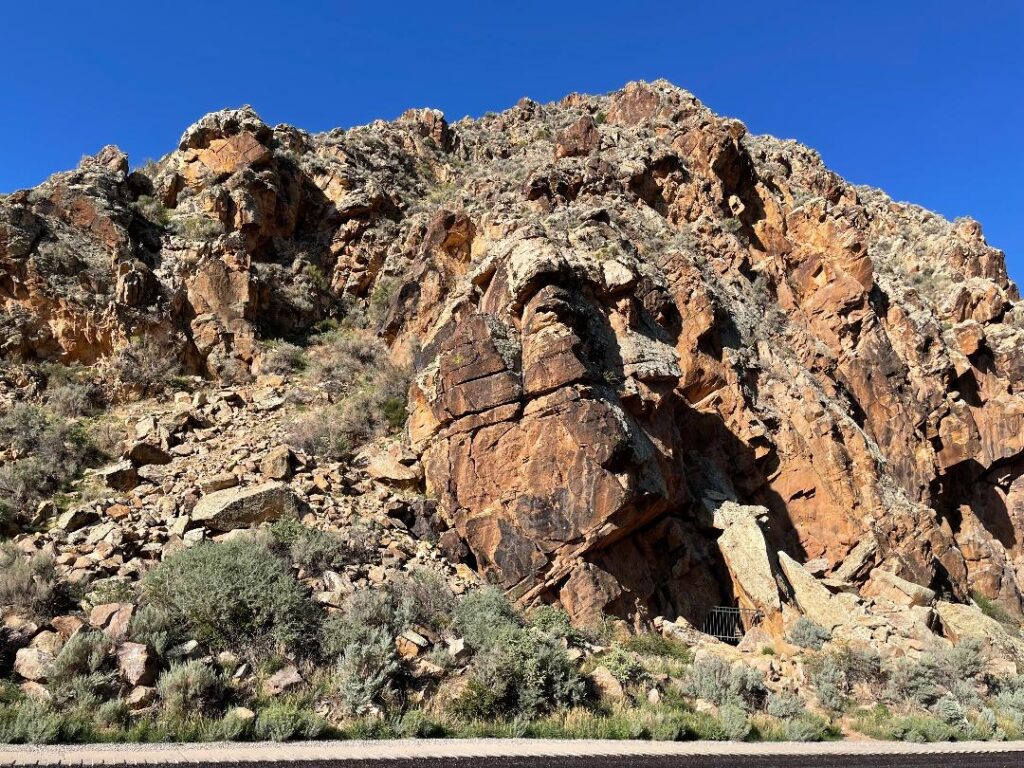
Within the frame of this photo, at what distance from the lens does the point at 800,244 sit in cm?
2750

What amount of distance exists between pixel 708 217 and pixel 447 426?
658 inches

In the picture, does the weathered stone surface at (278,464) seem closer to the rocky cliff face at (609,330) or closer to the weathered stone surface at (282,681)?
the rocky cliff face at (609,330)

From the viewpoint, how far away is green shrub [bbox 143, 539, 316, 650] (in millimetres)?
8662

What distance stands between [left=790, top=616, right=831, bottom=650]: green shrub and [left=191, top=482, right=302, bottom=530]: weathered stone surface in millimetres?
10827

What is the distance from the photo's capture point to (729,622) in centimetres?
1441

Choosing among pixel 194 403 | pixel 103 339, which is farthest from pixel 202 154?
pixel 194 403

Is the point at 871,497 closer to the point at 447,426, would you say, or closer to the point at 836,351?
the point at 836,351

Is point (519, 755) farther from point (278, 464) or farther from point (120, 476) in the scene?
point (120, 476)

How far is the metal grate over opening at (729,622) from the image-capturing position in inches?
549

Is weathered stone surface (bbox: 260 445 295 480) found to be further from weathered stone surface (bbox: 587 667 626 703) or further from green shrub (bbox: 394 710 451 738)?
weathered stone surface (bbox: 587 667 626 703)

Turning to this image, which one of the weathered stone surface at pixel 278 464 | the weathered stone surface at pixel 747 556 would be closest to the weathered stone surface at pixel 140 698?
the weathered stone surface at pixel 278 464

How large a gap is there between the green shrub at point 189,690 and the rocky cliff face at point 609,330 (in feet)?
20.5

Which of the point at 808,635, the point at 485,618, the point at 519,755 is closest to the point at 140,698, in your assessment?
the point at 519,755

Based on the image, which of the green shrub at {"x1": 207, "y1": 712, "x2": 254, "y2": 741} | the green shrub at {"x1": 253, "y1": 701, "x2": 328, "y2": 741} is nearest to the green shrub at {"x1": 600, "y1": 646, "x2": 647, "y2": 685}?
the green shrub at {"x1": 253, "y1": 701, "x2": 328, "y2": 741}
